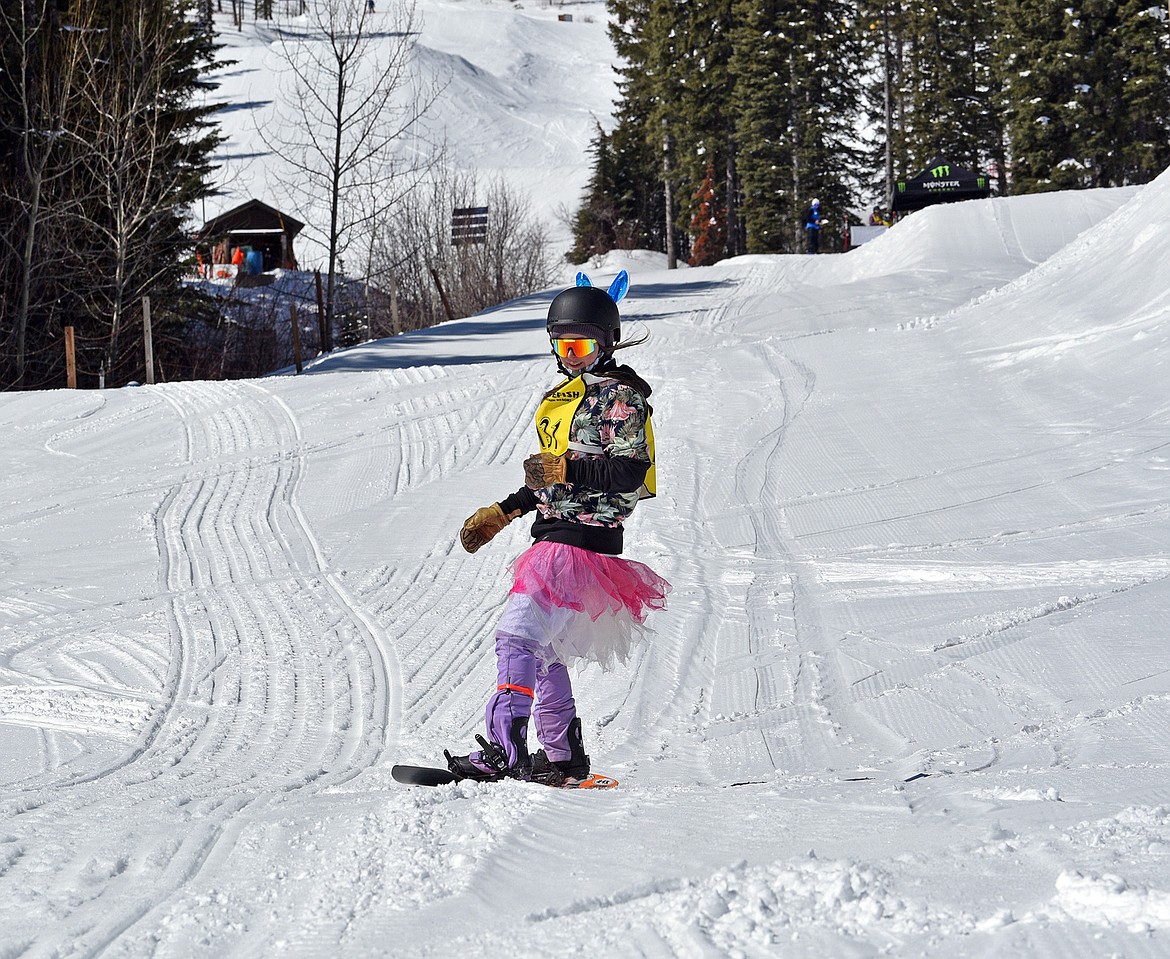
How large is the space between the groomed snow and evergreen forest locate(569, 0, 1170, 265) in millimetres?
30379

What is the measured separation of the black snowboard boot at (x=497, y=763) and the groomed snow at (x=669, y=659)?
1.11 ft

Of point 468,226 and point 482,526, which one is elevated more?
point 468,226

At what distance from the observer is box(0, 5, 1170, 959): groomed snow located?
2.63m

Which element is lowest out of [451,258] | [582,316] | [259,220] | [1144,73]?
[582,316]

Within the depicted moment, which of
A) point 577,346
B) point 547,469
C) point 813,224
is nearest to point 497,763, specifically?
point 547,469

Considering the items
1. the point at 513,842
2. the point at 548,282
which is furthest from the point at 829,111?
the point at 513,842

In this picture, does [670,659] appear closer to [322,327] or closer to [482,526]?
[482,526]

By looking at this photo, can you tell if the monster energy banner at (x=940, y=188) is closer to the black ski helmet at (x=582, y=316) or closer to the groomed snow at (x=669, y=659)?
the groomed snow at (x=669, y=659)

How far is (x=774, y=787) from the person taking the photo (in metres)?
3.88

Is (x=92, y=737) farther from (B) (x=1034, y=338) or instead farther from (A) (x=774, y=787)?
(B) (x=1034, y=338)

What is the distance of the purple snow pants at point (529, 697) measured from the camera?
4.30 metres

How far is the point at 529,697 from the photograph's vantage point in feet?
14.2

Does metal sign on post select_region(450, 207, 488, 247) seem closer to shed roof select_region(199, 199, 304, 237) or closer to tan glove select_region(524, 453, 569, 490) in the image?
shed roof select_region(199, 199, 304, 237)

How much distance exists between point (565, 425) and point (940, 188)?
3540cm
